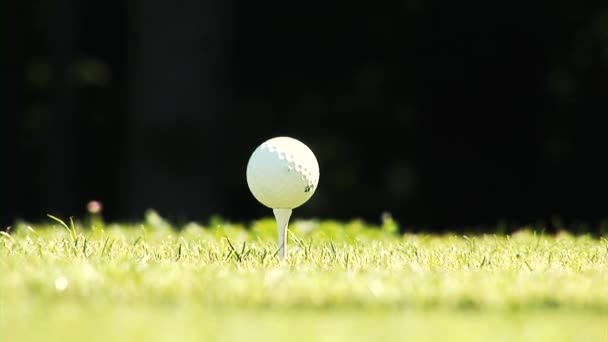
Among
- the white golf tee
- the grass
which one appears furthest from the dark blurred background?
the grass

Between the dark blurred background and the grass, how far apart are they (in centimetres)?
969

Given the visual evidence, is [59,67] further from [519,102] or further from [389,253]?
[389,253]

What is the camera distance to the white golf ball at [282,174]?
518 centimetres

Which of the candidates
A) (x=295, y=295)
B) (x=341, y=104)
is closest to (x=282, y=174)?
(x=295, y=295)

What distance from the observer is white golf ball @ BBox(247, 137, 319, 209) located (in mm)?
5184

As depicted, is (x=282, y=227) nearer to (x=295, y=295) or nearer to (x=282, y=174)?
(x=282, y=174)

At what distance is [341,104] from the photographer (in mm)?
17078

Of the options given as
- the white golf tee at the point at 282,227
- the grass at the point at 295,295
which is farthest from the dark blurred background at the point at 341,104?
the grass at the point at 295,295

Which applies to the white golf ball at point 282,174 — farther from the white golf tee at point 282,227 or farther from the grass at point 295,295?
the grass at point 295,295

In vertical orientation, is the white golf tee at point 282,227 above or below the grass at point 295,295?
below

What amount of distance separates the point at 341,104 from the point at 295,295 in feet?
44.6

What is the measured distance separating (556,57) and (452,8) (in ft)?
6.12

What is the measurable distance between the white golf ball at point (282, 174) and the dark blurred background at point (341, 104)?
926cm

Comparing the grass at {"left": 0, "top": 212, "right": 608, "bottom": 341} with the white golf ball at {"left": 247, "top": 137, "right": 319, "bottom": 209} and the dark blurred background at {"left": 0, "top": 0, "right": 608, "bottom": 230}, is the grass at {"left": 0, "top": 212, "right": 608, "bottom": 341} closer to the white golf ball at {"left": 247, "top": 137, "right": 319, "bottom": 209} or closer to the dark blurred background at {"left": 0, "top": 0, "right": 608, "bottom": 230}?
the white golf ball at {"left": 247, "top": 137, "right": 319, "bottom": 209}
